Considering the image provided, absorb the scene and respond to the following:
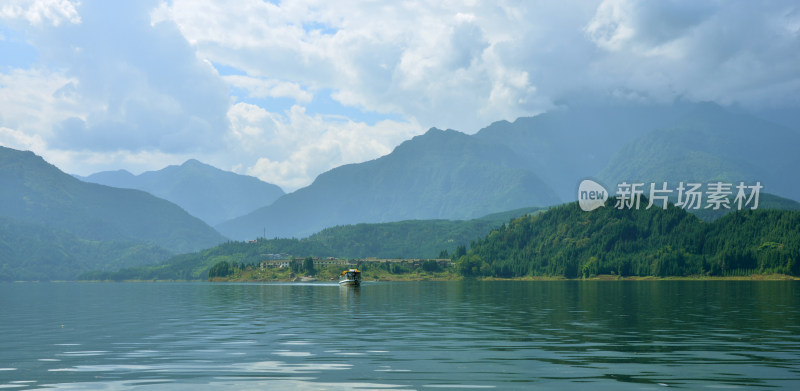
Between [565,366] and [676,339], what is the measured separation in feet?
80.1

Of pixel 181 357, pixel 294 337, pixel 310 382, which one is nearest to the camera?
pixel 310 382

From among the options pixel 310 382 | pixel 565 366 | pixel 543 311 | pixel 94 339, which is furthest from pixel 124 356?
pixel 543 311

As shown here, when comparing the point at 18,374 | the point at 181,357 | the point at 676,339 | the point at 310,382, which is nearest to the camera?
the point at 310,382

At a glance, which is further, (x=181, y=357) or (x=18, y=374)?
(x=181, y=357)

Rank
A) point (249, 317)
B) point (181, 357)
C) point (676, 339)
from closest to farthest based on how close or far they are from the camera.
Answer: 1. point (181, 357)
2. point (676, 339)
3. point (249, 317)

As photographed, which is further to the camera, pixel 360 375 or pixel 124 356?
pixel 124 356

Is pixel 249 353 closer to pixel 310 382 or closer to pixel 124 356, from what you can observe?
pixel 124 356

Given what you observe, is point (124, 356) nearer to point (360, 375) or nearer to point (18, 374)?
point (18, 374)

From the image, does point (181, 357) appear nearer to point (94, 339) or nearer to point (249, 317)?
point (94, 339)

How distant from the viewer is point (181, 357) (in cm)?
5891

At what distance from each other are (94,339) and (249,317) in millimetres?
36120

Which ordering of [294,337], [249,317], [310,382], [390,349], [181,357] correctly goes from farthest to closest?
[249,317] < [294,337] < [390,349] < [181,357] < [310,382]

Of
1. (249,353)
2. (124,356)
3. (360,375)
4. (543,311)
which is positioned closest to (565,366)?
(360,375)

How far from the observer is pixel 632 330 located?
78938 mm
